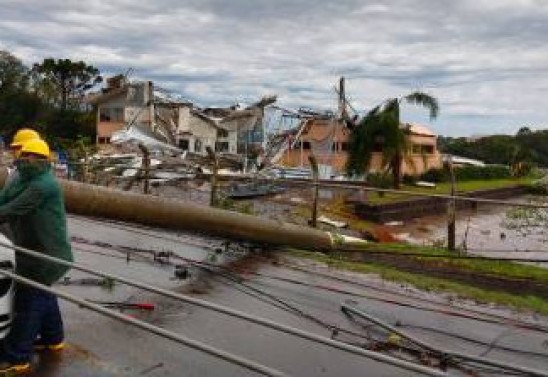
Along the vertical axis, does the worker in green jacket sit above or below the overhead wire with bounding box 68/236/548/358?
above

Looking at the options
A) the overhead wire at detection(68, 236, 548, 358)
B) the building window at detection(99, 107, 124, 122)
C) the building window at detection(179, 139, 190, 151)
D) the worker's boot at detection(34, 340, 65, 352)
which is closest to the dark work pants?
the worker's boot at detection(34, 340, 65, 352)

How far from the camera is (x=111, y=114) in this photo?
55344mm

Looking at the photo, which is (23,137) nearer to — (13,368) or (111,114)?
(13,368)

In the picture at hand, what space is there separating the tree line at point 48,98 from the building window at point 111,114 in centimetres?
138

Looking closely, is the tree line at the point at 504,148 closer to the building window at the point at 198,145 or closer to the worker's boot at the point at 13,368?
the building window at the point at 198,145

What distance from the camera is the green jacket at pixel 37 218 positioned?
5.24 m

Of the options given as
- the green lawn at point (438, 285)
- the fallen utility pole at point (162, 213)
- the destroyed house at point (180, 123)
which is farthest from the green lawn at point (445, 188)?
the fallen utility pole at point (162, 213)

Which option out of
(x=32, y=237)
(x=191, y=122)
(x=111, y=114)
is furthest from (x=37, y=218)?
(x=111, y=114)

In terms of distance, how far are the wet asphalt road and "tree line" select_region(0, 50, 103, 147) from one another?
135 feet

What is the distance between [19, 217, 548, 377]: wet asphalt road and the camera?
580cm

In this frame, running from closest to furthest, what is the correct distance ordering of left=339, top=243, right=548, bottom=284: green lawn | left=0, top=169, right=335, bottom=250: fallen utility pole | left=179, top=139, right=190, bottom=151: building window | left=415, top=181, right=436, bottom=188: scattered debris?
1. left=0, top=169, right=335, bottom=250: fallen utility pole
2. left=339, top=243, right=548, bottom=284: green lawn
3. left=415, top=181, right=436, bottom=188: scattered debris
4. left=179, top=139, right=190, bottom=151: building window

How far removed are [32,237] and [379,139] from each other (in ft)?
95.1

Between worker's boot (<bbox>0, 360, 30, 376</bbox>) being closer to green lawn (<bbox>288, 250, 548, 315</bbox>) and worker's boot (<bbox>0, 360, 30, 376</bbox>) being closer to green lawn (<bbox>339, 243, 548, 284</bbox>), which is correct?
green lawn (<bbox>288, 250, 548, 315</bbox>)

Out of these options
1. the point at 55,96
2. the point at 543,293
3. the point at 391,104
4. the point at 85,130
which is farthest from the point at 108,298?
the point at 55,96
